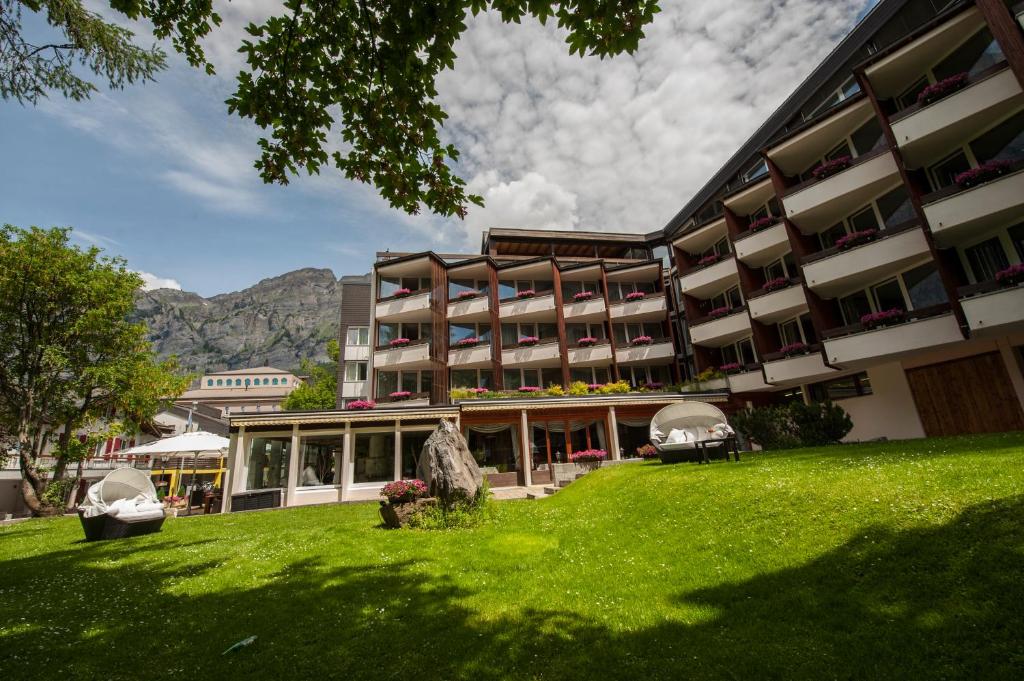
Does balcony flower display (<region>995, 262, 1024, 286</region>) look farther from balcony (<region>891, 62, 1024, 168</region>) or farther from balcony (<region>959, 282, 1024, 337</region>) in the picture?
balcony (<region>891, 62, 1024, 168</region>)

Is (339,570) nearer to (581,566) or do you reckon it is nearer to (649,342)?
(581,566)

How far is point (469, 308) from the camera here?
3178 cm

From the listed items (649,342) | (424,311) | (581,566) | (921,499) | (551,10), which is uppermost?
(424,311)

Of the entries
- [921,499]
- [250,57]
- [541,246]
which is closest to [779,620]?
[921,499]

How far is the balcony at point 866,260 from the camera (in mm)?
17594

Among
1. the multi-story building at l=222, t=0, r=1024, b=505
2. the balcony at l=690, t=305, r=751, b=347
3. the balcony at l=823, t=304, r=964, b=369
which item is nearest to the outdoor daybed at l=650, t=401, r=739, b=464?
the balcony at l=823, t=304, r=964, b=369

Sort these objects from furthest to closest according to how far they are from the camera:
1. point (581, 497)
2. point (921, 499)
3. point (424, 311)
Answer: point (424, 311) → point (581, 497) → point (921, 499)

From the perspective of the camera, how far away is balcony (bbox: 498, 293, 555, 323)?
32.5 meters

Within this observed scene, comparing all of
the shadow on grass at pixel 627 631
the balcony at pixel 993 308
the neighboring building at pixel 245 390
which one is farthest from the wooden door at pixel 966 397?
the neighboring building at pixel 245 390

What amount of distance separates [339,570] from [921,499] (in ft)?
29.2

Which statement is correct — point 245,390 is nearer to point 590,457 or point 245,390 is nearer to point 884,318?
point 590,457

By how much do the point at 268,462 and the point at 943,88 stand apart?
32.8 m

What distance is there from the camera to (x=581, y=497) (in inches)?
567

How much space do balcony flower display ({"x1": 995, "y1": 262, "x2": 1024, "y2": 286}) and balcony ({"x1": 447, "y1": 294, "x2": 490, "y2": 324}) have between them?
2468 cm
